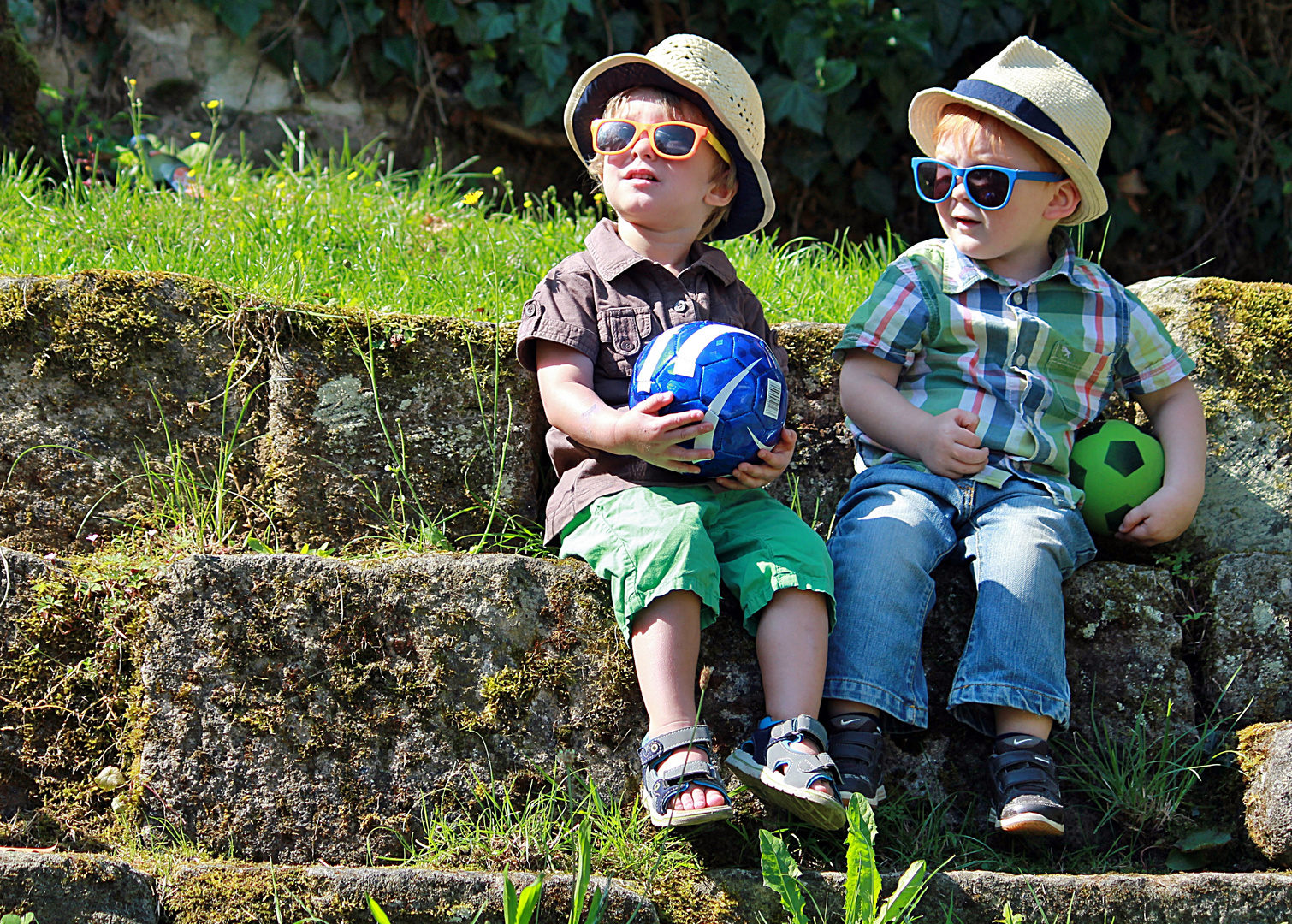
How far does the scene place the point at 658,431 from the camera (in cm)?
250

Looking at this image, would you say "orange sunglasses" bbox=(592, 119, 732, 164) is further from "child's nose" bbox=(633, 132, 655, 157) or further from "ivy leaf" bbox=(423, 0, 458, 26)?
"ivy leaf" bbox=(423, 0, 458, 26)

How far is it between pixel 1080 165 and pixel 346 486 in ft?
6.95

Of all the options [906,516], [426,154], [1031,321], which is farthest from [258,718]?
[426,154]

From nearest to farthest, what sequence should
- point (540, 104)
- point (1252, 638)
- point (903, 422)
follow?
1. point (1252, 638)
2. point (903, 422)
3. point (540, 104)

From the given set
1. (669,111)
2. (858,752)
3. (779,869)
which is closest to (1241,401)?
(858,752)

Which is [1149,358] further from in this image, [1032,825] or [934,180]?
[1032,825]

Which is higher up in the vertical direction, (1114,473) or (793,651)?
(1114,473)

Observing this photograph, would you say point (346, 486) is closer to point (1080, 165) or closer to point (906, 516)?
point (906, 516)

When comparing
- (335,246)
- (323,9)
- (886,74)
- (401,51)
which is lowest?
(335,246)

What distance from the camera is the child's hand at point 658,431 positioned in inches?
98.7

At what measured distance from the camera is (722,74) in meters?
3.06

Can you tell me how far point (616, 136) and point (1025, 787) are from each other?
6.01 ft

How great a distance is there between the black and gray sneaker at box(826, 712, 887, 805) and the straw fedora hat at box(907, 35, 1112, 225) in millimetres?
1582

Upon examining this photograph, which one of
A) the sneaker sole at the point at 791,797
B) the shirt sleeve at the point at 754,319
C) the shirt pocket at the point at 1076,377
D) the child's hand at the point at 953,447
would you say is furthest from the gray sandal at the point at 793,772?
the shirt pocket at the point at 1076,377
